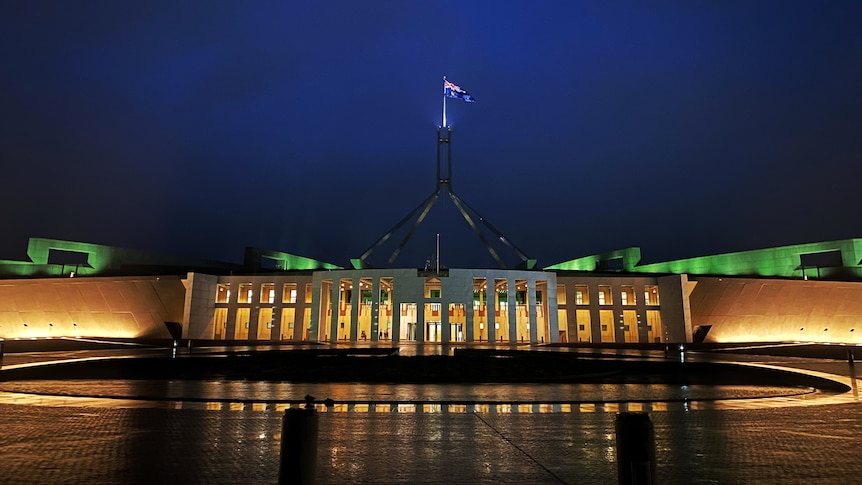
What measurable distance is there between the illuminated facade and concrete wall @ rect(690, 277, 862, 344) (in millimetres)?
117

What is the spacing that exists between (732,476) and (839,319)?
2205 inches

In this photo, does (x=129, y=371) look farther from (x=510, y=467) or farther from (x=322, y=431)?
(x=510, y=467)

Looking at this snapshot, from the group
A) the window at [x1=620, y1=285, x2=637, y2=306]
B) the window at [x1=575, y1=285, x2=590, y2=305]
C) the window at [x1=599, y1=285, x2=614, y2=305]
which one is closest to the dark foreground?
the window at [x1=575, y1=285, x2=590, y2=305]

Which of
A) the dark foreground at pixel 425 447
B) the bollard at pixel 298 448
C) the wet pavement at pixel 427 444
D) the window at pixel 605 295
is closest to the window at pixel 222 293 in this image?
the window at pixel 605 295

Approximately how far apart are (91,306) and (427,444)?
175ft

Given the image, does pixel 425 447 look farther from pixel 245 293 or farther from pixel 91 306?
pixel 91 306

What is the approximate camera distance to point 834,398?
1055 cm

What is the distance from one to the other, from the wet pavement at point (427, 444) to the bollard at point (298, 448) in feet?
4.11

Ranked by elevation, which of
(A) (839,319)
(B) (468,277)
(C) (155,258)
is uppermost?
(C) (155,258)

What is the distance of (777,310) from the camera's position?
48.0m

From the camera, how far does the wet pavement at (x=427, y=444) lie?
193 inches

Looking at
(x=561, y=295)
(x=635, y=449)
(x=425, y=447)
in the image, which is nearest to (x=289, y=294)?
(x=561, y=295)

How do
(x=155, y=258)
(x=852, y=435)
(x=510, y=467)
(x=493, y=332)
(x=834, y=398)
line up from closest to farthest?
(x=510, y=467) → (x=852, y=435) → (x=834, y=398) → (x=493, y=332) → (x=155, y=258)

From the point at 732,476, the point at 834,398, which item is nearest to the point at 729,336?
the point at 834,398
